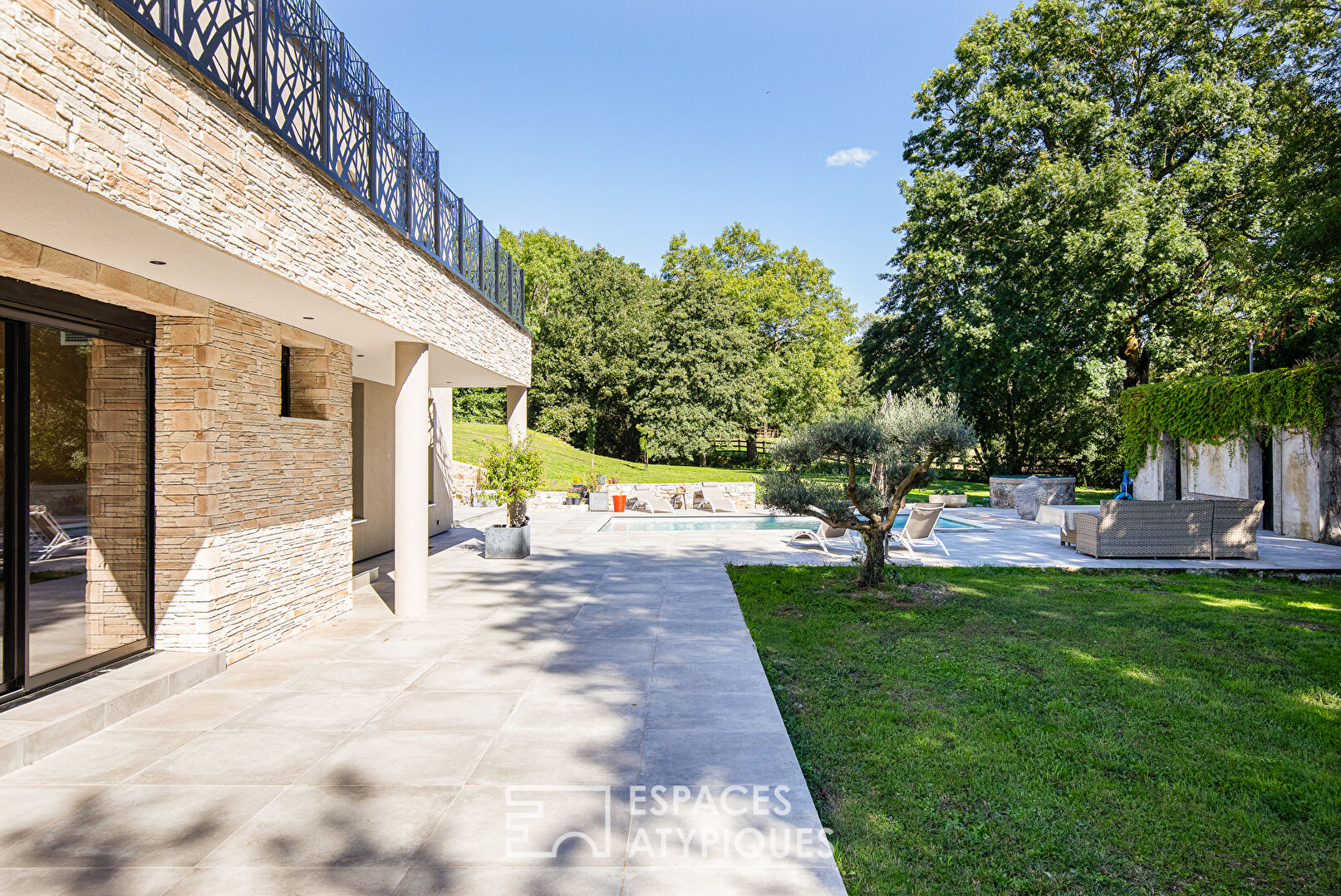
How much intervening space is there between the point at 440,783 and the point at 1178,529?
12085 millimetres

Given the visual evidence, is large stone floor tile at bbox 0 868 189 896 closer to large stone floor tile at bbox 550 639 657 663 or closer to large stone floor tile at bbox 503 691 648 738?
large stone floor tile at bbox 503 691 648 738

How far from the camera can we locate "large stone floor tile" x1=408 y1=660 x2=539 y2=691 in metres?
5.23

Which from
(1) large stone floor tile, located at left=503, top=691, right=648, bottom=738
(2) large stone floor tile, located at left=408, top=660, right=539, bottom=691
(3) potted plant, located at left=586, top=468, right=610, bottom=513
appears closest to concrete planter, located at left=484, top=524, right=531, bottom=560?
(2) large stone floor tile, located at left=408, top=660, right=539, bottom=691

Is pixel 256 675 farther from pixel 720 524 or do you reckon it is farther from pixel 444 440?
pixel 720 524

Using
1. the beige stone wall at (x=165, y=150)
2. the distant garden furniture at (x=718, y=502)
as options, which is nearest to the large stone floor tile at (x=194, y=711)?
the beige stone wall at (x=165, y=150)

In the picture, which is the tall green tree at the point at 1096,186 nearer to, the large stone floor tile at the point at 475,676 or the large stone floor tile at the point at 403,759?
the large stone floor tile at the point at 475,676

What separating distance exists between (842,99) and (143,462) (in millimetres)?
21435

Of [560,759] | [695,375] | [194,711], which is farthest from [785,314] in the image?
[560,759]

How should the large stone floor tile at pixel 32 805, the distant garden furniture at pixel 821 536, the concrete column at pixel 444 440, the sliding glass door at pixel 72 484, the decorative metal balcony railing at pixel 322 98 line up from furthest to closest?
the concrete column at pixel 444 440 < the distant garden furniture at pixel 821 536 < the sliding glass door at pixel 72 484 < the decorative metal balcony railing at pixel 322 98 < the large stone floor tile at pixel 32 805

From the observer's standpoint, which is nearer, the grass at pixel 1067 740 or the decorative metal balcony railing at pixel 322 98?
the grass at pixel 1067 740

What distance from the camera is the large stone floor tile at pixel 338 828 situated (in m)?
2.98

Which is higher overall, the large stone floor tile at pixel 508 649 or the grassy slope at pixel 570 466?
the grassy slope at pixel 570 466

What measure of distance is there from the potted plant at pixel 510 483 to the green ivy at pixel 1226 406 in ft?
48.2

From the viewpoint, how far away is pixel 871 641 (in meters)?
6.50
